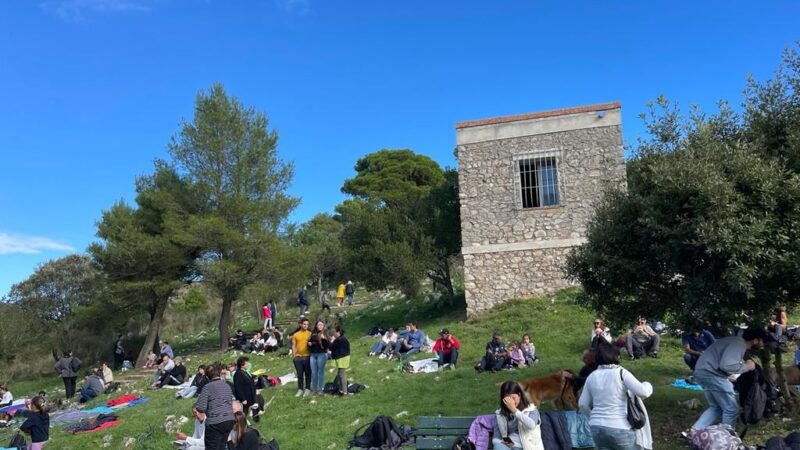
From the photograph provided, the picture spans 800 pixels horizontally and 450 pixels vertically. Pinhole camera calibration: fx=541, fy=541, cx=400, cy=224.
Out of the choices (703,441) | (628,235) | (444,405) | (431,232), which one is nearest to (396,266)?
(431,232)

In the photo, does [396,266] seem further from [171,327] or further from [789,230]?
[171,327]

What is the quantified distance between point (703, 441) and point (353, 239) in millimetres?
19137

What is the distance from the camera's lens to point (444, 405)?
31.9 feet

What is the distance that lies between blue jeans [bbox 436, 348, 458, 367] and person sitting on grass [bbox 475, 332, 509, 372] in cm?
71

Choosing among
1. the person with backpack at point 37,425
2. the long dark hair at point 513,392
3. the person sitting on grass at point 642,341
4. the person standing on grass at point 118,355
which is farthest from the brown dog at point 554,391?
the person standing on grass at point 118,355

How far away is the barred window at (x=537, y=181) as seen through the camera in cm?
1911

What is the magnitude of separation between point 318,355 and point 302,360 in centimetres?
56

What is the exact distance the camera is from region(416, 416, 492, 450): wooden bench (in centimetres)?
678

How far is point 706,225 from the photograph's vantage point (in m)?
6.03

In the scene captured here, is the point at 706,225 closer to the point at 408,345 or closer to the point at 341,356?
the point at 341,356

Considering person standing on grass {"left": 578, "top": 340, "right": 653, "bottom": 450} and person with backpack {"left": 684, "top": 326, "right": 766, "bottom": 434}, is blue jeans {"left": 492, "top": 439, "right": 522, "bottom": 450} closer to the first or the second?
person standing on grass {"left": 578, "top": 340, "right": 653, "bottom": 450}

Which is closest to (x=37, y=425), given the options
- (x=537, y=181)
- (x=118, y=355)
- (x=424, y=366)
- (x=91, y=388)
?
(x=424, y=366)

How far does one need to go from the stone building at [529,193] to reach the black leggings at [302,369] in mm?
8561

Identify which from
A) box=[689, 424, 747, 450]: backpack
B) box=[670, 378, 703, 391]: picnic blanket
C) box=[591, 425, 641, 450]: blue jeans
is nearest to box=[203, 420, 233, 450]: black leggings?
box=[591, 425, 641, 450]: blue jeans
